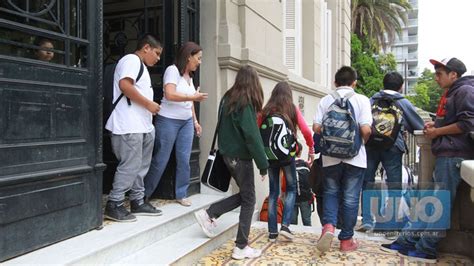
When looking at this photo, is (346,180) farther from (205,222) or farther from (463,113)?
(205,222)

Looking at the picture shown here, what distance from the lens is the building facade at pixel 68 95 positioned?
2846 millimetres

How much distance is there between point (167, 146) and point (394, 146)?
8.25ft

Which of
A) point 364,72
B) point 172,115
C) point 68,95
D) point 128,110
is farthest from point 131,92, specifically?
point 364,72

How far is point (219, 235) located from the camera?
4.33 metres

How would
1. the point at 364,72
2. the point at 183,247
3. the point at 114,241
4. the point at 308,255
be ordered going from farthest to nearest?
the point at 364,72 < the point at 308,255 < the point at 183,247 < the point at 114,241

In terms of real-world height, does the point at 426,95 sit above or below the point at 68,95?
above

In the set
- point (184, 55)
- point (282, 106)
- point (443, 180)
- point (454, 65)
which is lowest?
point (443, 180)

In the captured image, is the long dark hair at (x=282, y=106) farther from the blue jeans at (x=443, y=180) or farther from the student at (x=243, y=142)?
the blue jeans at (x=443, y=180)

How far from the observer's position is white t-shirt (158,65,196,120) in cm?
443

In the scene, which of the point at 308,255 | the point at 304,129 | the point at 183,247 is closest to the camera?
the point at 183,247

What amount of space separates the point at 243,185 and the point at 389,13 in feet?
101

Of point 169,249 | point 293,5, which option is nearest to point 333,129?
point 169,249

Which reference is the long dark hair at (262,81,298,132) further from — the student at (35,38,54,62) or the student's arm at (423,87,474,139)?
the student at (35,38,54,62)

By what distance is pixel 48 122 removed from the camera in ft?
10.2
